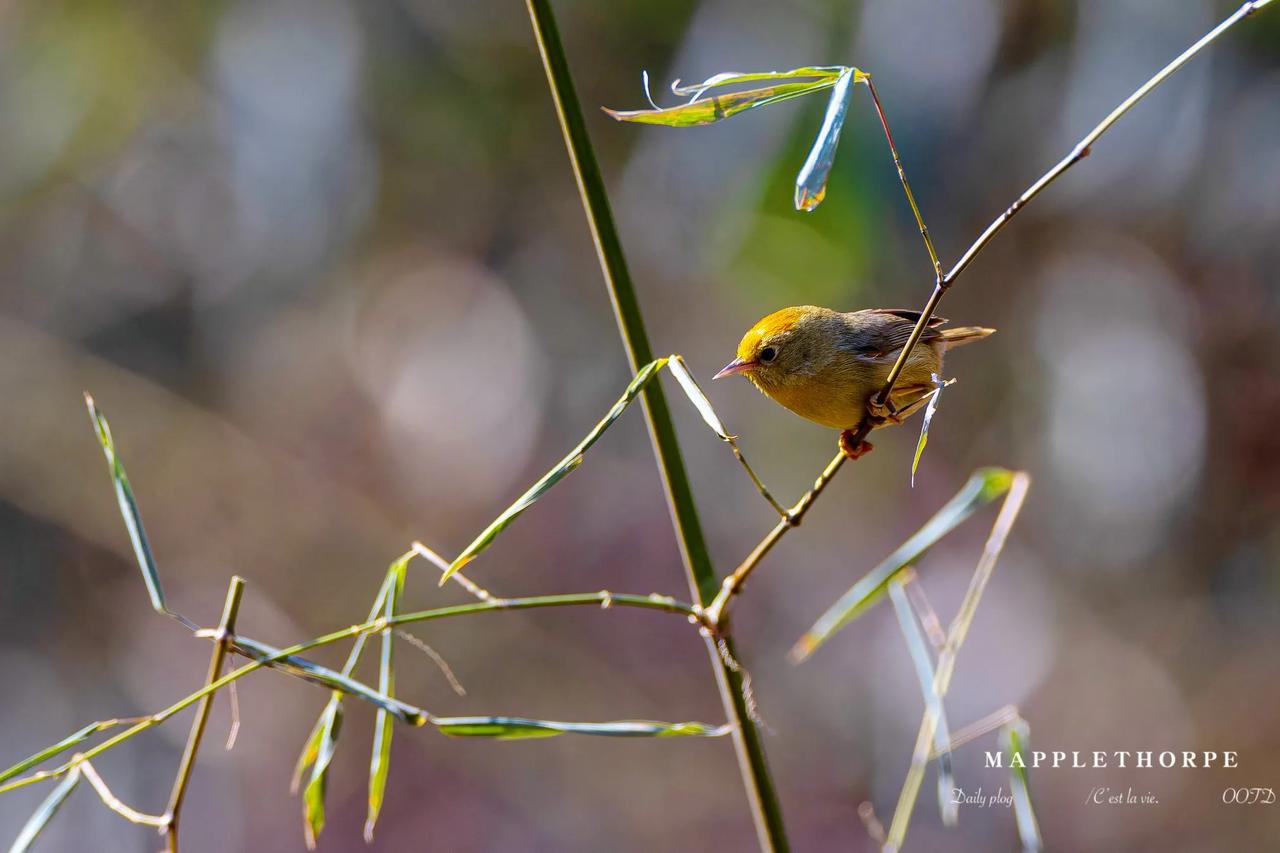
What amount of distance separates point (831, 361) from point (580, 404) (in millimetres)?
5508

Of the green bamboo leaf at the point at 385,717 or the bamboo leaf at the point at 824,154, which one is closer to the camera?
the bamboo leaf at the point at 824,154

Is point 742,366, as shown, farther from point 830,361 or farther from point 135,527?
point 135,527

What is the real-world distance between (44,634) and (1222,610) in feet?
25.5

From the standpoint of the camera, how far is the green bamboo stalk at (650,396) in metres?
1.34

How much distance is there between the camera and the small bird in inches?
93.4

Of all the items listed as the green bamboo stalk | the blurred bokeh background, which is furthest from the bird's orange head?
the blurred bokeh background

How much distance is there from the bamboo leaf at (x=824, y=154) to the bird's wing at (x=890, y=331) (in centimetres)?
130

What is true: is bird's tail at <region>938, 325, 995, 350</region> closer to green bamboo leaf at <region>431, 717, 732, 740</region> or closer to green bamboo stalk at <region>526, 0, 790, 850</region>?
green bamboo stalk at <region>526, 0, 790, 850</region>

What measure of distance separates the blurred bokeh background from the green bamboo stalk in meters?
4.85

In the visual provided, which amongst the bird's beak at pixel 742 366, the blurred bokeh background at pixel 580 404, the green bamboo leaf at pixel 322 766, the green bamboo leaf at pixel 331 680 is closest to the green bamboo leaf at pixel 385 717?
the green bamboo leaf at pixel 322 766

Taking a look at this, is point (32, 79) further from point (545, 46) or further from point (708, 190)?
point (545, 46)

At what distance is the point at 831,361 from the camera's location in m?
2.45

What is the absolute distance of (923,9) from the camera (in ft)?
20.5

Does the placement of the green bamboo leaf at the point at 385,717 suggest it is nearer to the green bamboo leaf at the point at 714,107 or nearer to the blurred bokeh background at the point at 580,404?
the green bamboo leaf at the point at 714,107
